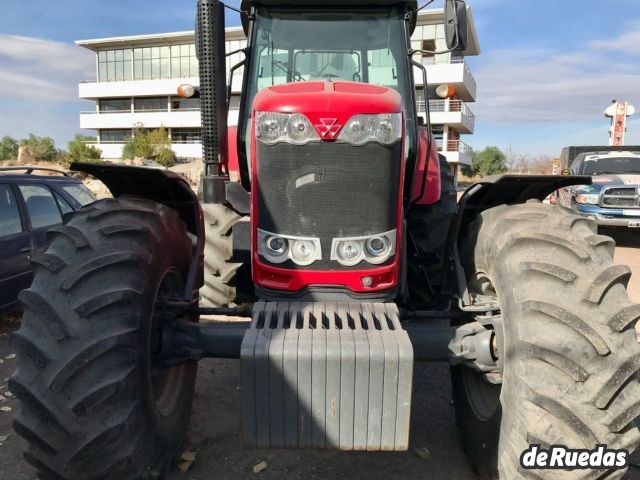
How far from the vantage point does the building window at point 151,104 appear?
55.0 m

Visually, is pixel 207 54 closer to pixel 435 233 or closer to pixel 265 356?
pixel 265 356

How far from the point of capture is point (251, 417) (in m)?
2.26

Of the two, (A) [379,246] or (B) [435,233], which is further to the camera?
(B) [435,233]

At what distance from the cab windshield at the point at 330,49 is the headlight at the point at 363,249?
3.11 feet

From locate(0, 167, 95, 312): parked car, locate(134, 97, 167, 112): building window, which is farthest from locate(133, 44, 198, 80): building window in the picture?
locate(0, 167, 95, 312): parked car

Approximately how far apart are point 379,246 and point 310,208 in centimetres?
43

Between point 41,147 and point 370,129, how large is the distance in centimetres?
5372

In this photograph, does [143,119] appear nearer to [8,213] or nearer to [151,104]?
[151,104]

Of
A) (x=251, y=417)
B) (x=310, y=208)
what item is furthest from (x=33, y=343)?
(x=310, y=208)

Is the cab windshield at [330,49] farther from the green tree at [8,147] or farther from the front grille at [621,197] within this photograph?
the green tree at [8,147]

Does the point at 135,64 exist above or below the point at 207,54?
above

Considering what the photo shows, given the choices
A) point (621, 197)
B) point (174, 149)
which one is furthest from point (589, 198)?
point (174, 149)

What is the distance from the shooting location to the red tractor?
2.20 metres

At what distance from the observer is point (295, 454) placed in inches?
131
